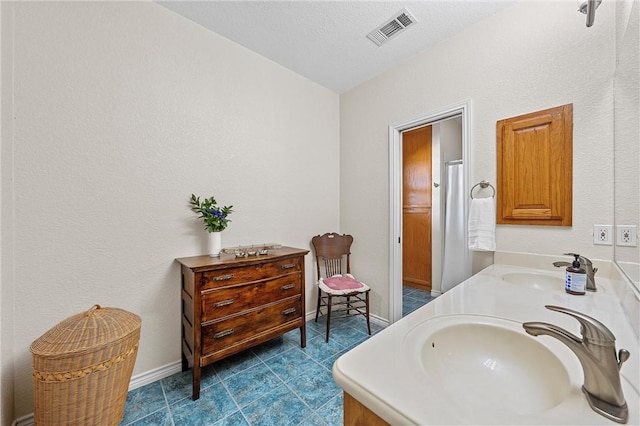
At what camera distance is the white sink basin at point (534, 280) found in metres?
1.42

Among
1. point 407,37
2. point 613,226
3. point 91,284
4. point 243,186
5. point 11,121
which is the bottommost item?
point 91,284

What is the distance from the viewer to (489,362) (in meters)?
0.81

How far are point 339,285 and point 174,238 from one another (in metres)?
1.52

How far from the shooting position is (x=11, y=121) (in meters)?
1.33

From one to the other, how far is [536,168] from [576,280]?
0.82 m

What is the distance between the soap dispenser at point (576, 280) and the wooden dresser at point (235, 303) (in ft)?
5.62

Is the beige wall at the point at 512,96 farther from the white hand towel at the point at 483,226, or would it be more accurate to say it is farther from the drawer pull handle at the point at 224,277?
the drawer pull handle at the point at 224,277

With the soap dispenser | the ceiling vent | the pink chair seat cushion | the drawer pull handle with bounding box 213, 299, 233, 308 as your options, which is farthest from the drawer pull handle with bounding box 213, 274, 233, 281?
the ceiling vent

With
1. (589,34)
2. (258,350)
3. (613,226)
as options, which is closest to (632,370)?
(613,226)

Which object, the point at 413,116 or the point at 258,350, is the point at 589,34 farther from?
the point at 258,350

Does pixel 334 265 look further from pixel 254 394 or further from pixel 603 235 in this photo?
pixel 603 235

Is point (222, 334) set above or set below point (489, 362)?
below

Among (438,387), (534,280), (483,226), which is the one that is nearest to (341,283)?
(483,226)

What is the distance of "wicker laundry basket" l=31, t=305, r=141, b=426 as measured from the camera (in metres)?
1.16
